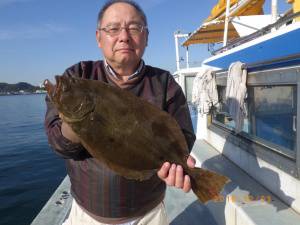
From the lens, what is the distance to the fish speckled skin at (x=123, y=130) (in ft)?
5.86

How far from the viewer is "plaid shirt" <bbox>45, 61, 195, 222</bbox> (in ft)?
7.57

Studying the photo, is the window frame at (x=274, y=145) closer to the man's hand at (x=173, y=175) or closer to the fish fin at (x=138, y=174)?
the man's hand at (x=173, y=175)

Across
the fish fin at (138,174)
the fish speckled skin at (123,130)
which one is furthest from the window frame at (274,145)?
the fish fin at (138,174)

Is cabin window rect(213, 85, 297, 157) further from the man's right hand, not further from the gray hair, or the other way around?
the man's right hand

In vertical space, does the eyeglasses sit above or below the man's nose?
above

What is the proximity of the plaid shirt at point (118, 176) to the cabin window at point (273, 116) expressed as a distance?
1.99m

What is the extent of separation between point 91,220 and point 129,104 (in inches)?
40.5

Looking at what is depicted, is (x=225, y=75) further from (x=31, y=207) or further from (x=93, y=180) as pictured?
(x=31, y=207)

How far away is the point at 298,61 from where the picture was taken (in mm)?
3623

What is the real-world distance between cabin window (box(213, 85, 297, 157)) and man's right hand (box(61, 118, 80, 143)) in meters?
2.69

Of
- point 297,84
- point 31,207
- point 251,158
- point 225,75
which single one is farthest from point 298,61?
point 31,207

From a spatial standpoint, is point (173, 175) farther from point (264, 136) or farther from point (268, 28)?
point (268, 28)

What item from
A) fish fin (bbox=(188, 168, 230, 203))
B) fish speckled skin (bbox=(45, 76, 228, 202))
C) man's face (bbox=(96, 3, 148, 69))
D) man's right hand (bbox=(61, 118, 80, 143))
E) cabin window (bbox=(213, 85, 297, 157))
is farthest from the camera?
cabin window (bbox=(213, 85, 297, 157))

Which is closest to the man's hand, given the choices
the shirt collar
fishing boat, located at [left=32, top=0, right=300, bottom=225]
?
the shirt collar
